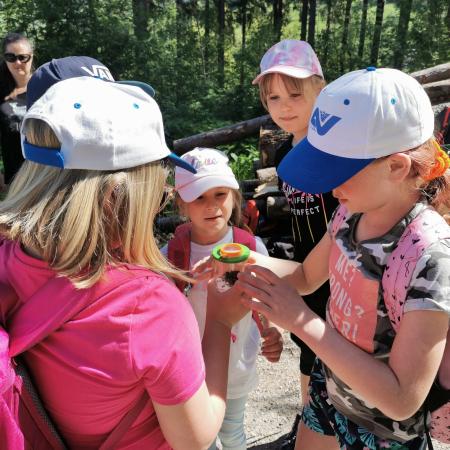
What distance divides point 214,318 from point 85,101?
0.79m

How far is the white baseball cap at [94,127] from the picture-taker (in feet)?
3.59

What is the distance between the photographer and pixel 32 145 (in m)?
1.15

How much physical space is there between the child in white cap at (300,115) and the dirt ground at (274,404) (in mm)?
219

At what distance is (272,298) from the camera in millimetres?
1479

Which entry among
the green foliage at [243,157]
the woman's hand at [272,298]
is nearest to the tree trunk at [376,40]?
the green foliage at [243,157]

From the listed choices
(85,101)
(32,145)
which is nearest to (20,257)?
(32,145)

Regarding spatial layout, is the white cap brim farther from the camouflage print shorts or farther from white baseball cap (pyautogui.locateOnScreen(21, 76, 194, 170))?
white baseball cap (pyautogui.locateOnScreen(21, 76, 194, 170))

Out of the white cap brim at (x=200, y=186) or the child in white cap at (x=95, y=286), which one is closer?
the child in white cap at (x=95, y=286)

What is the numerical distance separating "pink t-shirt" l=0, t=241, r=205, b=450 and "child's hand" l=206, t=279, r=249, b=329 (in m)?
0.37

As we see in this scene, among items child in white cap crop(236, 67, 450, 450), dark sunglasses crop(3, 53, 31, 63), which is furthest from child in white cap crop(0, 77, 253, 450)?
dark sunglasses crop(3, 53, 31, 63)

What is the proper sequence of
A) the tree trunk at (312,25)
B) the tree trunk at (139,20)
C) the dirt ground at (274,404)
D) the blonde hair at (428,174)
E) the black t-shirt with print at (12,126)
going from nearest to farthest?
the blonde hair at (428,174) → the dirt ground at (274,404) → the black t-shirt with print at (12,126) → the tree trunk at (139,20) → the tree trunk at (312,25)

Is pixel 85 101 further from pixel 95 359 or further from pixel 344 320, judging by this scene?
pixel 344 320

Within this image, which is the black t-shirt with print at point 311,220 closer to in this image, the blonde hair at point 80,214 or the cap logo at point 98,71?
the cap logo at point 98,71

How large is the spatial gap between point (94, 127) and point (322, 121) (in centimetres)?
67
